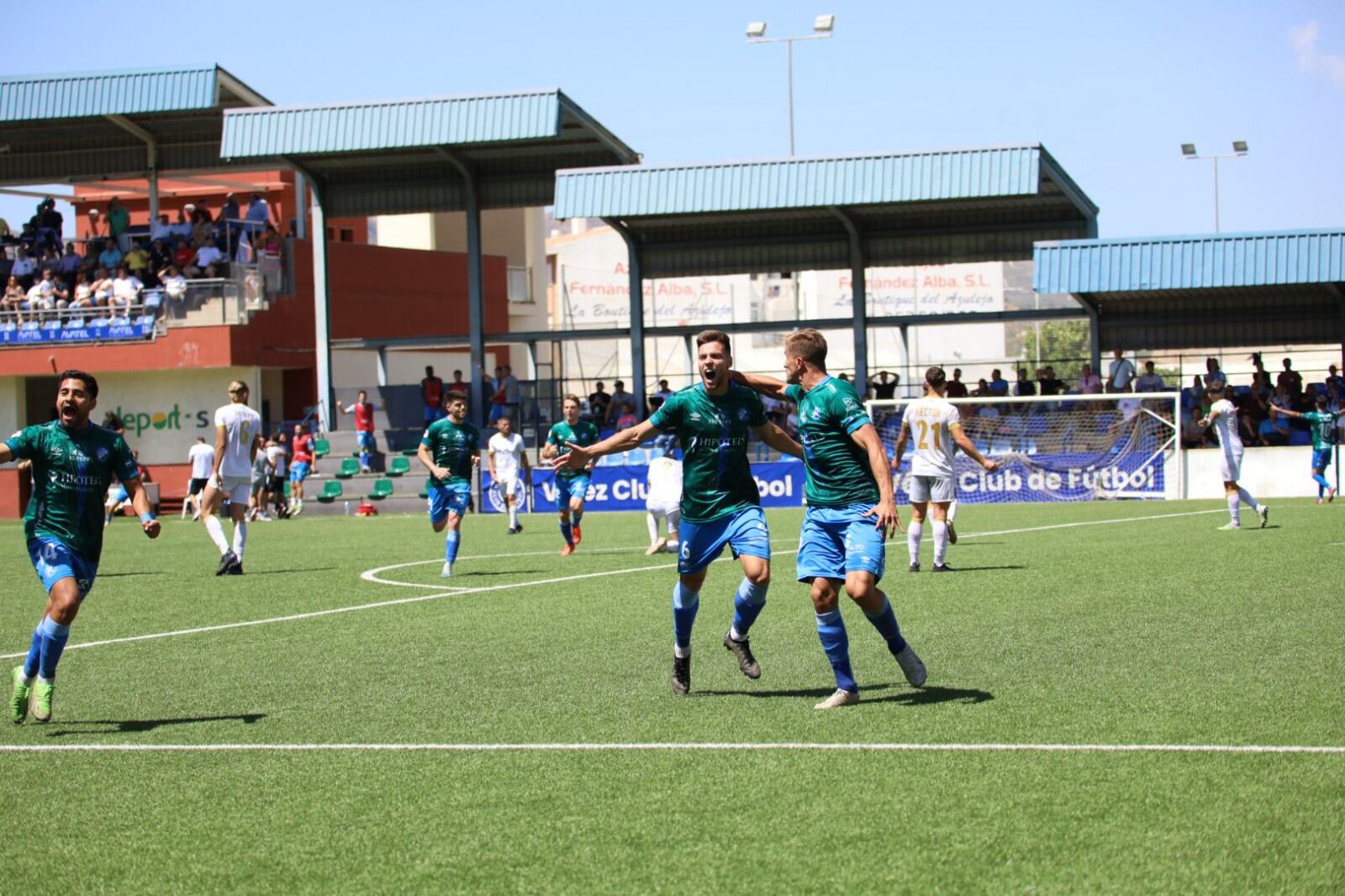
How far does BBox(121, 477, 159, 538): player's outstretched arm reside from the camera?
8883 mm

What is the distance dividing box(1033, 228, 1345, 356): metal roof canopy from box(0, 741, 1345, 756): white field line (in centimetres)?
2439

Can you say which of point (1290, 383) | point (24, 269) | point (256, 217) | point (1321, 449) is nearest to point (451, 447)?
point (1321, 449)

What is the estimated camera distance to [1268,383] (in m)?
32.0

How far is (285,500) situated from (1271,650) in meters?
28.5

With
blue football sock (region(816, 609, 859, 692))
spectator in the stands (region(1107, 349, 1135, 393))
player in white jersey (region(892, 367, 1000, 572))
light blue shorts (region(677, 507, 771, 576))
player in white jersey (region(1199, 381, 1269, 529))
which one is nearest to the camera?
blue football sock (region(816, 609, 859, 692))

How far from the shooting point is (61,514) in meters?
8.74

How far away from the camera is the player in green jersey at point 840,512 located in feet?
27.0

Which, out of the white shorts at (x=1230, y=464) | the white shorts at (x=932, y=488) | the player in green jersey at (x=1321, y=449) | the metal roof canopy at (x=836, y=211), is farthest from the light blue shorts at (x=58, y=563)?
the metal roof canopy at (x=836, y=211)

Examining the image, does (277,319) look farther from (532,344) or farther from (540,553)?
(540,553)

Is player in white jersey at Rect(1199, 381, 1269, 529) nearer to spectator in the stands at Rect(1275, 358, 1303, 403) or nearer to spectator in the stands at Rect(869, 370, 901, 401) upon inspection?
spectator in the stands at Rect(1275, 358, 1303, 403)

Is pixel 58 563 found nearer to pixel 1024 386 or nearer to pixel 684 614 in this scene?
pixel 684 614

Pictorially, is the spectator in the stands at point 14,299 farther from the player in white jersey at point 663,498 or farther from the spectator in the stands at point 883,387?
the player in white jersey at point 663,498

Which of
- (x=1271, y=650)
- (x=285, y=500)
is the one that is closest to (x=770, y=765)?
(x=1271, y=650)

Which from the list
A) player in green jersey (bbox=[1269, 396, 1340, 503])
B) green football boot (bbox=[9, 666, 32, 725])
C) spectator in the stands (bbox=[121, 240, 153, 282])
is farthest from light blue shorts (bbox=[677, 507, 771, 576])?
spectator in the stands (bbox=[121, 240, 153, 282])
